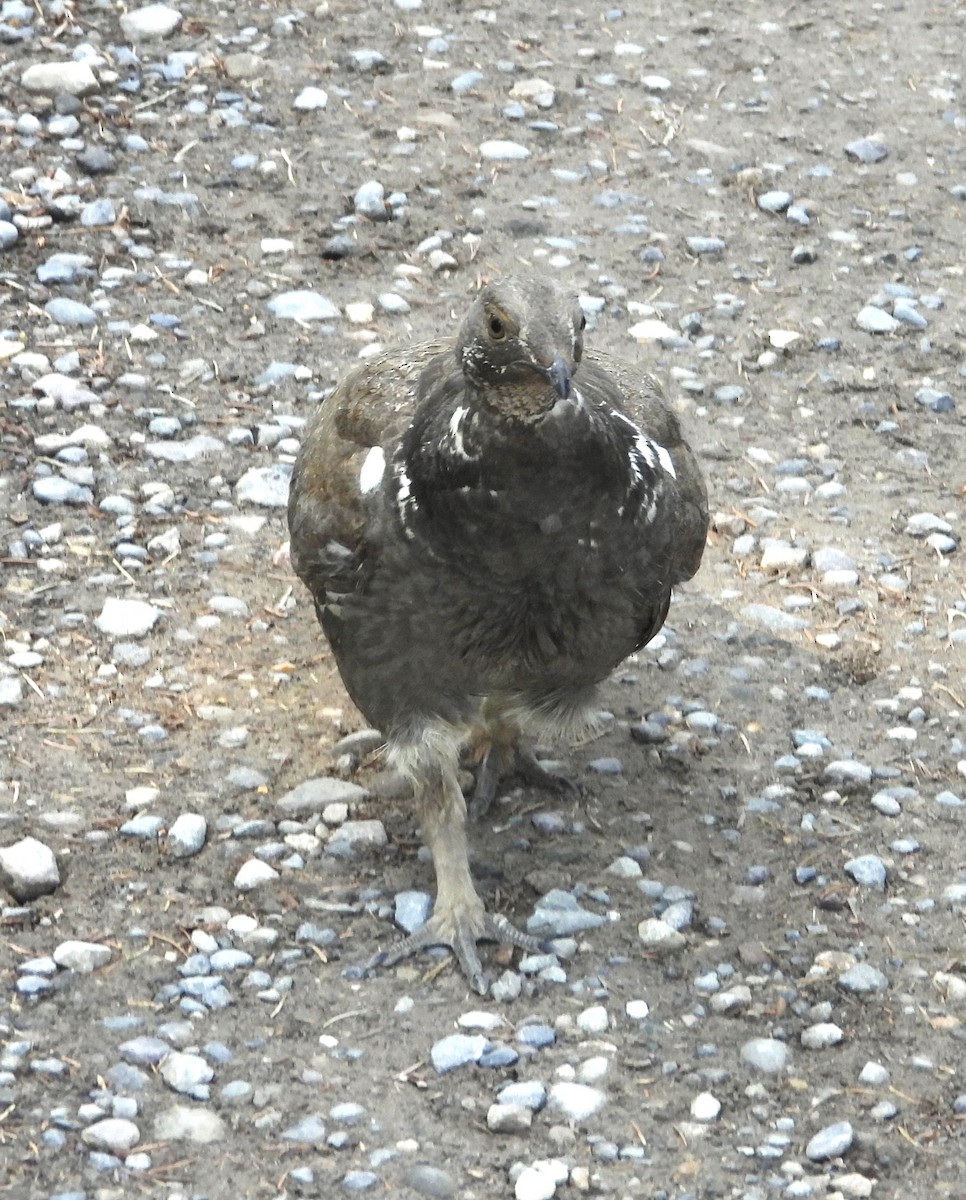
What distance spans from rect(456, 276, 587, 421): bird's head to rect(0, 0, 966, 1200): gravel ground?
5.43ft

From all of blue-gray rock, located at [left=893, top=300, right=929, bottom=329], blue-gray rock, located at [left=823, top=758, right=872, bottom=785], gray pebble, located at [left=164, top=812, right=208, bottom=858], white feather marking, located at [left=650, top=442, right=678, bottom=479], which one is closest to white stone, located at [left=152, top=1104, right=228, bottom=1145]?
gray pebble, located at [left=164, top=812, right=208, bottom=858]

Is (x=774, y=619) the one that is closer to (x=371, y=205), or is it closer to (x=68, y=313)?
(x=371, y=205)

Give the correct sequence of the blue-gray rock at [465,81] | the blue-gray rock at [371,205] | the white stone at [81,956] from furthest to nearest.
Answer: the blue-gray rock at [465,81] < the blue-gray rock at [371,205] < the white stone at [81,956]

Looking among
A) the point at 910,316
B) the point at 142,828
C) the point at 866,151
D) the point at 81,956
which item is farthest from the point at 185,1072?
the point at 866,151

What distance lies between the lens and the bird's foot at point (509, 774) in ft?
19.4

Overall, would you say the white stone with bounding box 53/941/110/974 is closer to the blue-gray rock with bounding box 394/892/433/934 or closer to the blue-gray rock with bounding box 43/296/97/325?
the blue-gray rock with bounding box 394/892/433/934

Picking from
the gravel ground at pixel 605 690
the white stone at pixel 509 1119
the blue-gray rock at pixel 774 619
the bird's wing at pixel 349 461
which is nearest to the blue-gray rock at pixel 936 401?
the gravel ground at pixel 605 690

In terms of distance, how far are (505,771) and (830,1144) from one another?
197 centimetres

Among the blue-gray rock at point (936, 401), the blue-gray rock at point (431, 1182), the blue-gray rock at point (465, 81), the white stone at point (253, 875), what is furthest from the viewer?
the blue-gray rock at point (465, 81)

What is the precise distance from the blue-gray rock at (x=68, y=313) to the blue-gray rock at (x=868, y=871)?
4537 millimetres

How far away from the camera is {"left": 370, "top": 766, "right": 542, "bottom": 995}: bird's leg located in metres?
5.20

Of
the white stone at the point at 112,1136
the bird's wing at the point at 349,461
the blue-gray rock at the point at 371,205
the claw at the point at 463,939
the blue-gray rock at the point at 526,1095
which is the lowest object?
the claw at the point at 463,939

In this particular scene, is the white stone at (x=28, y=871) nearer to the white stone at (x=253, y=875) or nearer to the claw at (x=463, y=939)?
the white stone at (x=253, y=875)

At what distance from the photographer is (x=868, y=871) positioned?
5.48 m
